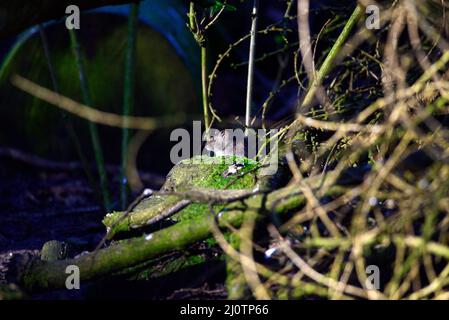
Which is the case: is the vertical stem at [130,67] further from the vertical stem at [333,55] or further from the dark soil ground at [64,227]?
the vertical stem at [333,55]

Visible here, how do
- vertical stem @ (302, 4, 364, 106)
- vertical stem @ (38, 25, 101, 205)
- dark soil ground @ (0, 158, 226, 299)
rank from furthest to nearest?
vertical stem @ (38, 25, 101, 205) < vertical stem @ (302, 4, 364, 106) < dark soil ground @ (0, 158, 226, 299)

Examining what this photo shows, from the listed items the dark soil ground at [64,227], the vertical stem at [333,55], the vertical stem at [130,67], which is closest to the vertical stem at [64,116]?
the vertical stem at [130,67]

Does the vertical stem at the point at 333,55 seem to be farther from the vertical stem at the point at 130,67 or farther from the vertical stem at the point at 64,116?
the vertical stem at the point at 64,116

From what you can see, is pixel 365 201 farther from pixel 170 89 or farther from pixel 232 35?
pixel 232 35

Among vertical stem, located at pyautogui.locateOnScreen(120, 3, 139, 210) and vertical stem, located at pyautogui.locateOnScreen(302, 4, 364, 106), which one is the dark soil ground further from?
vertical stem, located at pyautogui.locateOnScreen(302, 4, 364, 106)

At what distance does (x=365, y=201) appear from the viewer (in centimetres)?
314

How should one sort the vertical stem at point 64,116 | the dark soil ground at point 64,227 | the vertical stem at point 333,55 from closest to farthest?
1. the dark soil ground at point 64,227
2. the vertical stem at point 333,55
3. the vertical stem at point 64,116

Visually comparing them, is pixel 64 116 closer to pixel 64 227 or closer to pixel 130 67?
pixel 130 67

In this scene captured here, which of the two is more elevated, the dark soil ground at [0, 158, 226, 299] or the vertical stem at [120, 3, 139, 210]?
the vertical stem at [120, 3, 139, 210]

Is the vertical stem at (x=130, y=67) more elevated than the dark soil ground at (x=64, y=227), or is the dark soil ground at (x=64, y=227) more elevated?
the vertical stem at (x=130, y=67)

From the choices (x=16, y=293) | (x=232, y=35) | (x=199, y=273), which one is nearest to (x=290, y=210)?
(x=199, y=273)

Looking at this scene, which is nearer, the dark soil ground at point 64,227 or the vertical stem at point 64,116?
the dark soil ground at point 64,227

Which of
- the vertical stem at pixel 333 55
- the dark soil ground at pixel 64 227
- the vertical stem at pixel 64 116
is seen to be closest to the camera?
the dark soil ground at pixel 64 227

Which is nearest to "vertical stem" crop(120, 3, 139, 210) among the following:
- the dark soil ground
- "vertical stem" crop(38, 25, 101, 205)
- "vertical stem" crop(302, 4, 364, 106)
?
"vertical stem" crop(38, 25, 101, 205)
